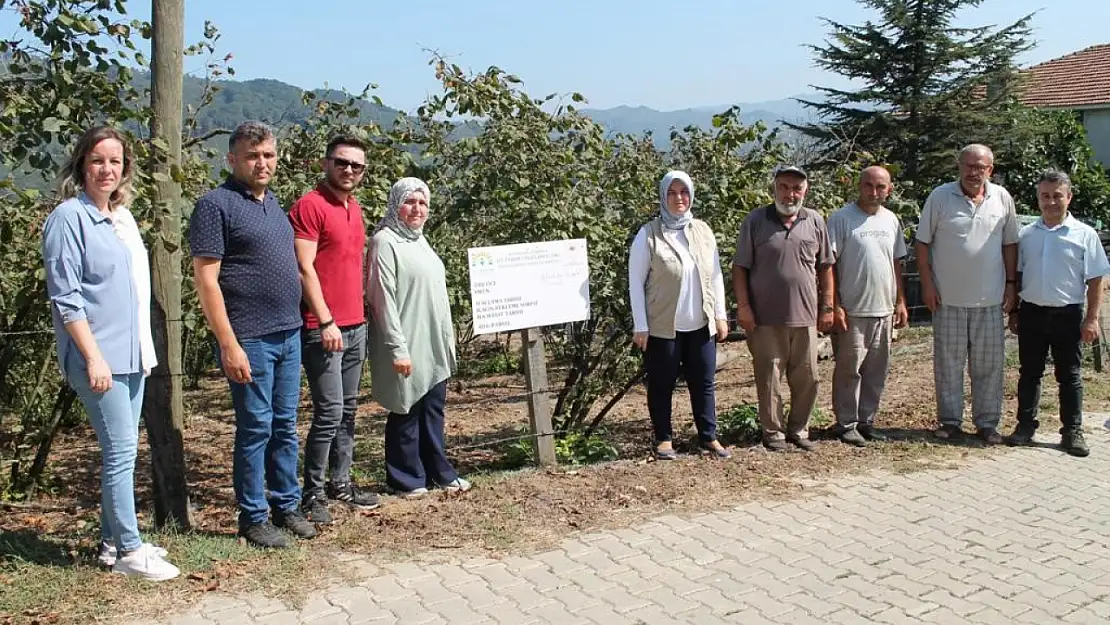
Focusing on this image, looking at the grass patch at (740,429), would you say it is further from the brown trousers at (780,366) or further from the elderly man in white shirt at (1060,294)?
the elderly man in white shirt at (1060,294)

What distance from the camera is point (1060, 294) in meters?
6.32

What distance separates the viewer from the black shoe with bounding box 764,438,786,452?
6.28 m

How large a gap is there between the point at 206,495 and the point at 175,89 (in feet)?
8.19

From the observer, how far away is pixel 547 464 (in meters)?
6.05

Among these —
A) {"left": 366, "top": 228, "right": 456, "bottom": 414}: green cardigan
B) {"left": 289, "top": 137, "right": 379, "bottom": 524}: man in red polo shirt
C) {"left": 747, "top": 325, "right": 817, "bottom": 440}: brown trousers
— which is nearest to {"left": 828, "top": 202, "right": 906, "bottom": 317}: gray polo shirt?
{"left": 747, "top": 325, "right": 817, "bottom": 440}: brown trousers

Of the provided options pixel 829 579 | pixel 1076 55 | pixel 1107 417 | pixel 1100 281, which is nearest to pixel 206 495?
pixel 829 579

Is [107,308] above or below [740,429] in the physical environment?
above

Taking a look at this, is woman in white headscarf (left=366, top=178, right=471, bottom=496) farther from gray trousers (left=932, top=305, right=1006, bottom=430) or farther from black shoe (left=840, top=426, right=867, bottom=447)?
gray trousers (left=932, top=305, right=1006, bottom=430)

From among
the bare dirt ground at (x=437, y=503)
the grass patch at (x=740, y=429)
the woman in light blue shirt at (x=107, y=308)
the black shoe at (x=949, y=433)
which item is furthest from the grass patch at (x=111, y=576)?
the black shoe at (x=949, y=433)

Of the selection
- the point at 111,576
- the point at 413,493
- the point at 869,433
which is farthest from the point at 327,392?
the point at 869,433

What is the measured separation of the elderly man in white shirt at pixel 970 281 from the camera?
21.0 ft

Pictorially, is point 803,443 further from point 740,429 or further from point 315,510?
point 315,510

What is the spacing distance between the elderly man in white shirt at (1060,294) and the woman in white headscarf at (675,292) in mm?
2148

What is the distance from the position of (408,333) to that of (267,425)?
98cm
